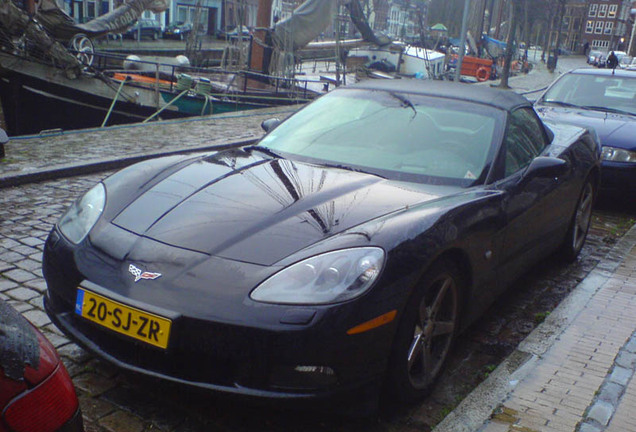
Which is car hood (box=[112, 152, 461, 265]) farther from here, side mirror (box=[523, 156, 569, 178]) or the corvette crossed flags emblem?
side mirror (box=[523, 156, 569, 178])

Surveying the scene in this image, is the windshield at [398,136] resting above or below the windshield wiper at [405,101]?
below

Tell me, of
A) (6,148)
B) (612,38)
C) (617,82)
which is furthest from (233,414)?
(612,38)

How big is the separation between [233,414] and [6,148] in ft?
21.4

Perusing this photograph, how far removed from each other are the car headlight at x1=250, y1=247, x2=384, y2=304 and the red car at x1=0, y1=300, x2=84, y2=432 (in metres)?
0.97

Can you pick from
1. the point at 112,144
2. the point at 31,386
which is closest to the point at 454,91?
the point at 31,386

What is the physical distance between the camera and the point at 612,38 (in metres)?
122

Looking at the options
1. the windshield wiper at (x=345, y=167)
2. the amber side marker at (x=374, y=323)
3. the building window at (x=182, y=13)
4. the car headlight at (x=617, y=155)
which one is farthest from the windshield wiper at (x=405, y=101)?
the building window at (x=182, y=13)

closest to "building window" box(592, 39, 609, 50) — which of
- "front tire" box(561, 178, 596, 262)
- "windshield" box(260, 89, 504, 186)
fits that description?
"front tire" box(561, 178, 596, 262)

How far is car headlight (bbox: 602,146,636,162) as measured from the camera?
285 inches

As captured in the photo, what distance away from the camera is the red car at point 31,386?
1517 millimetres

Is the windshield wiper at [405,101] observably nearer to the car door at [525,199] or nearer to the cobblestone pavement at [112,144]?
the car door at [525,199]

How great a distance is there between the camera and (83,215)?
10.7 ft

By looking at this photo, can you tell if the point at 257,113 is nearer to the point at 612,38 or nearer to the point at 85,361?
the point at 85,361

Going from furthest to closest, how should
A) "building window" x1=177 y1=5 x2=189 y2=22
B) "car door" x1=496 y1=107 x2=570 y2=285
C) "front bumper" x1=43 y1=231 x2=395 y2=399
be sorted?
"building window" x1=177 y1=5 x2=189 y2=22, "car door" x1=496 y1=107 x2=570 y2=285, "front bumper" x1=43 y1=231 x2=395 y2=399
